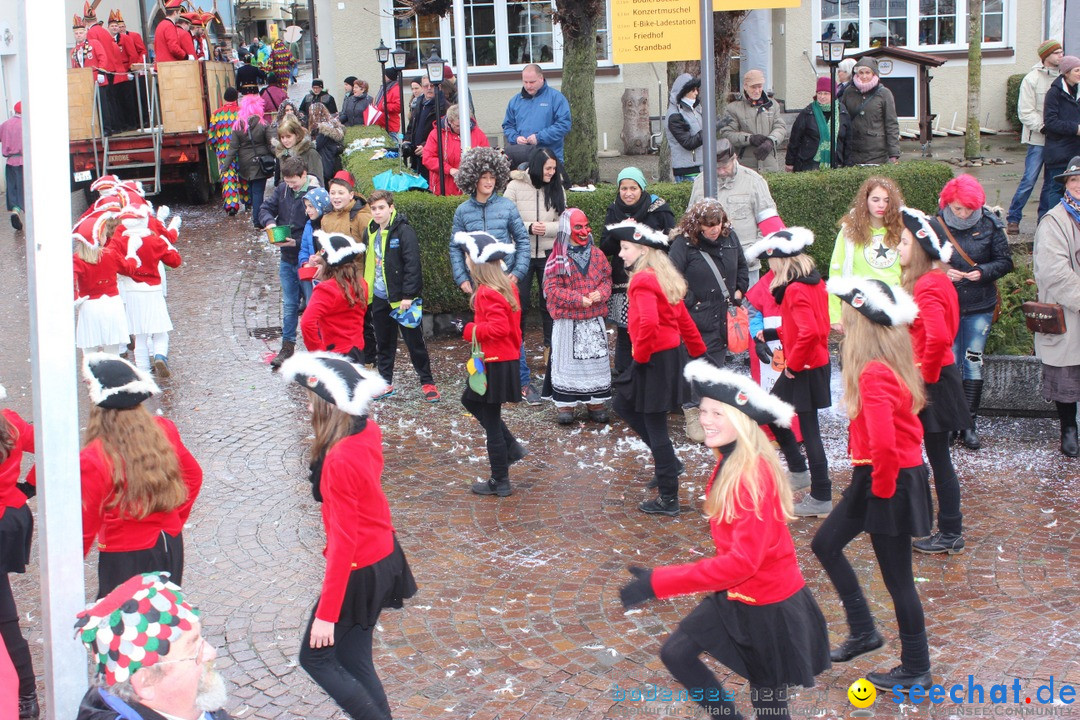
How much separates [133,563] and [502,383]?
3.06 meters

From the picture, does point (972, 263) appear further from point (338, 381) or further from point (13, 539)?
point (13, 539)

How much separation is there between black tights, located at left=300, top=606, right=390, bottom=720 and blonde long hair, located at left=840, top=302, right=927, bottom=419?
2.29m

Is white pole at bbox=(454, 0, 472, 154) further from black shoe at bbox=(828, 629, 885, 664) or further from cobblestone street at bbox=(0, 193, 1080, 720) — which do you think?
black shoe at bbox=(828, 629, 885, 664)

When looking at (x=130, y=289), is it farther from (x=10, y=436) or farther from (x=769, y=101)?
(x=769, y=101)

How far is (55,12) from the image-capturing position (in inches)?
144

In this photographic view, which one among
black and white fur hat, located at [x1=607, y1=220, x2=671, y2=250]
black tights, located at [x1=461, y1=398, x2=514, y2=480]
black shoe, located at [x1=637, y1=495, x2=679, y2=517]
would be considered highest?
black and white fur hat, located at [x1=607, y1=220, x2=671, y2=250]

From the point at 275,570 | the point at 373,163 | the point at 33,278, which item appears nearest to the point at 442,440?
the point at 275,570

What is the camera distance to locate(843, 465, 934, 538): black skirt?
4.95m

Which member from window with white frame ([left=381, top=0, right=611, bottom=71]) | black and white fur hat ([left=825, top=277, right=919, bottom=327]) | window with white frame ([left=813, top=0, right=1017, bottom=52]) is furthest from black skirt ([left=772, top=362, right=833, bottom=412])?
window with white frame ([left=813, top=0, right=1017, bottom=52])

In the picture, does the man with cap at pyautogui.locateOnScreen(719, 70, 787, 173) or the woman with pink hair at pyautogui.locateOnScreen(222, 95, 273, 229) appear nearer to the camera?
the man with cap at pyautogui.locateOnScreen(719, 70, 787, 173)

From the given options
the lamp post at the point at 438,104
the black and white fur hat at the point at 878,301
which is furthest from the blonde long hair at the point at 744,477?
the lamp post at the point at 438,104

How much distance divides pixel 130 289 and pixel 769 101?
752cm

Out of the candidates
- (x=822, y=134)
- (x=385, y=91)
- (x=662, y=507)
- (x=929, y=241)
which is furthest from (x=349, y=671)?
(x=385, y=91)

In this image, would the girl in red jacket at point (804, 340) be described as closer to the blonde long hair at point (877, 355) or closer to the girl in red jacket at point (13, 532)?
the blonde long hair at point (877, 355)
